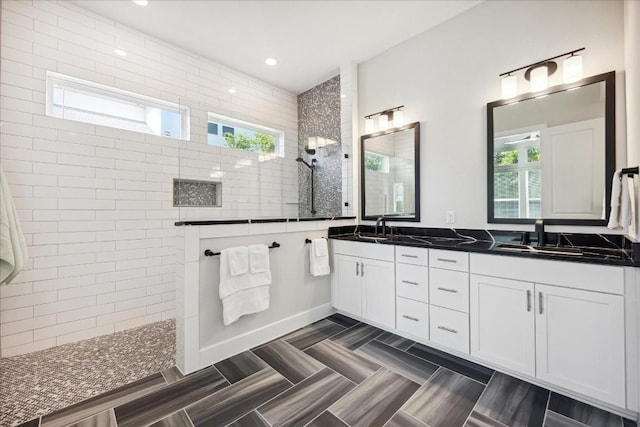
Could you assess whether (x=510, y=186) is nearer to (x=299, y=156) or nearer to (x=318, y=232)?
(x=318, y=232)

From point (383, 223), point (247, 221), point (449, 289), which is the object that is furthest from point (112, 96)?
point (449, 289)

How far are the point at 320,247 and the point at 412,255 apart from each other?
2.98ft

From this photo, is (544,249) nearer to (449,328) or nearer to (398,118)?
(449,328)

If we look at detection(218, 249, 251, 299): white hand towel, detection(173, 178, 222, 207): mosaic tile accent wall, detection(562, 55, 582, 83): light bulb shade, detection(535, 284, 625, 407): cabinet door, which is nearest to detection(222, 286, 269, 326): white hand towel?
detection(218, 249, 251, 299): white hand towel

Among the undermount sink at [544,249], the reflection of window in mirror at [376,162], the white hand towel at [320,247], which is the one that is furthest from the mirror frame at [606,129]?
the white hand towel at [320,247]

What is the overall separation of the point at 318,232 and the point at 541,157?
1.99 meters

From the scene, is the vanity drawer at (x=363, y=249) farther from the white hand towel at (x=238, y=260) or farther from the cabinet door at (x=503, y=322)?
the white hand towel at (x=238, y=260)

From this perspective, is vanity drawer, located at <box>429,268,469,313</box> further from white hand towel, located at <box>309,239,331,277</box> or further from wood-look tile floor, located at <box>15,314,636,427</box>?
white hand towel, located at <box>309,239,331,277</box>

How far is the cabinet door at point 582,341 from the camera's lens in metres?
1.48

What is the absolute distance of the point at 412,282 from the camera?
7.61 ft

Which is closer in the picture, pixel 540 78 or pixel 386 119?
pixel 540 78

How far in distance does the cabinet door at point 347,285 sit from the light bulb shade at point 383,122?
5.00 ft

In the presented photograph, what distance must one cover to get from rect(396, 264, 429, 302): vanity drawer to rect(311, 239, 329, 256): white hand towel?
755mm

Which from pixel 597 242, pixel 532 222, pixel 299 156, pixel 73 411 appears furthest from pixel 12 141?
pixel 597 242
